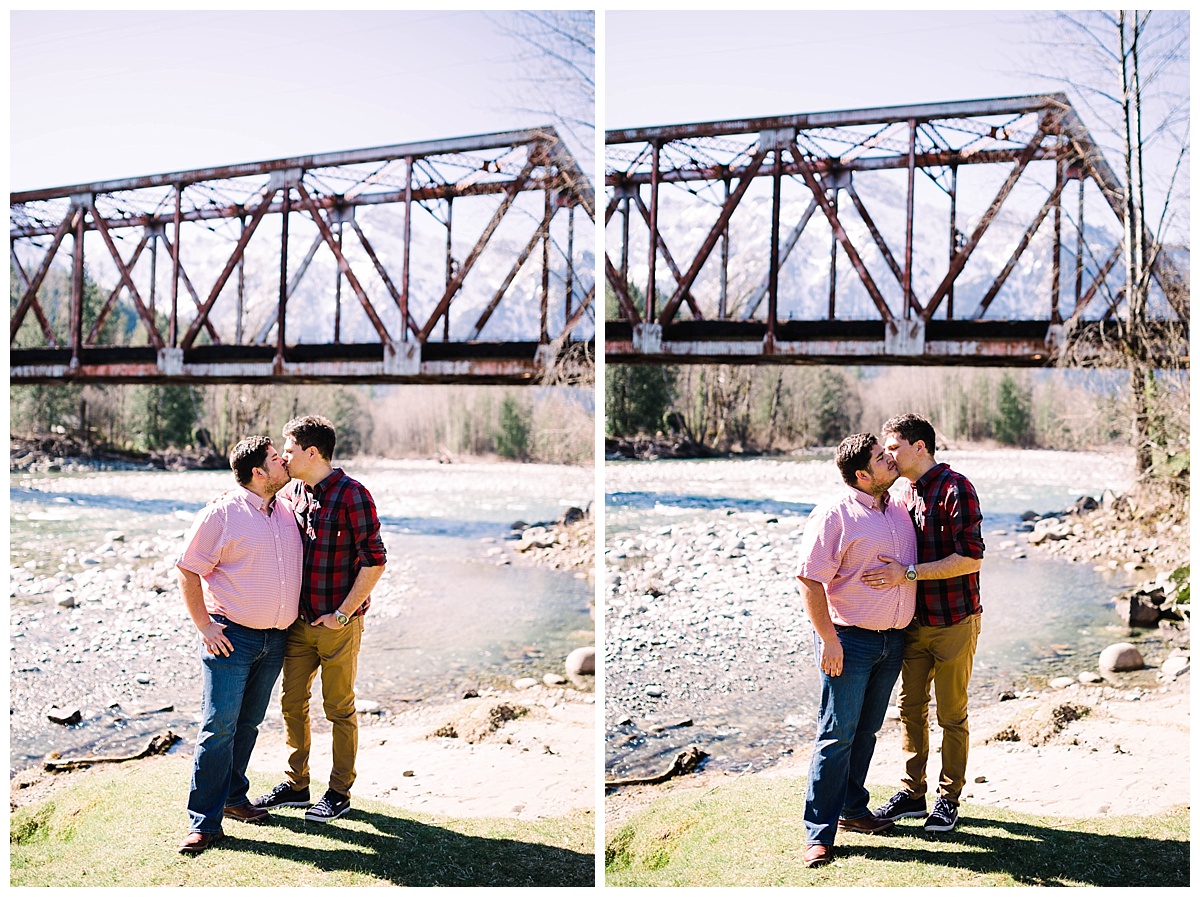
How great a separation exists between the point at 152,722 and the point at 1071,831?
3164 millimetres

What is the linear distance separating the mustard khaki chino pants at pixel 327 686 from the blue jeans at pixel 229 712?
53 mm

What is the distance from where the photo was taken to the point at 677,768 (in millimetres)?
3254

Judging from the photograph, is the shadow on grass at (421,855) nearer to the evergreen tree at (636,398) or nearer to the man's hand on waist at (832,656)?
the man's hand on waist at (832,656)

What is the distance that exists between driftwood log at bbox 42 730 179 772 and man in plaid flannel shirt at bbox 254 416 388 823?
1.07 metres

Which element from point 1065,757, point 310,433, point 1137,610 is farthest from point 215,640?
point 1137,610

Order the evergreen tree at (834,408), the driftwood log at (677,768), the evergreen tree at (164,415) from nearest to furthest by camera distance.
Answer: the driftwood log at (677,768) < the evergreen tree at (834,408) < the evergreen tree at (164,415)

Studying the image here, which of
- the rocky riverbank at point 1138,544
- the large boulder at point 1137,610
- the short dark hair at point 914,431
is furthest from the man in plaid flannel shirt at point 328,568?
the large boulder at point 1137,610

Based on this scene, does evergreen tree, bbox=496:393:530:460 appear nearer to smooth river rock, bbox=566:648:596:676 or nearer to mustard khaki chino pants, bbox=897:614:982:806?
smooth river rock, bbox=566:648:596:676

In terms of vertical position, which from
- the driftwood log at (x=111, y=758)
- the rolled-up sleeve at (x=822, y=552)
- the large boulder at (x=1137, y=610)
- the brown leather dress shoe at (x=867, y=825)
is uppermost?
the rolled-up sleeve at (x=822, y=552)

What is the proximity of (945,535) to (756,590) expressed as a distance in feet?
4.70

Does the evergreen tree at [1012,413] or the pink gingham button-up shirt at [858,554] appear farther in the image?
the evergreen tree at [1012,413]

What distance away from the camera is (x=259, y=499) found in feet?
7.98

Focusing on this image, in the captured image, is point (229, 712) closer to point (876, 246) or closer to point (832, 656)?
point (832, 656)

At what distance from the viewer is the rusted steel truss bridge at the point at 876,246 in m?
3.49
